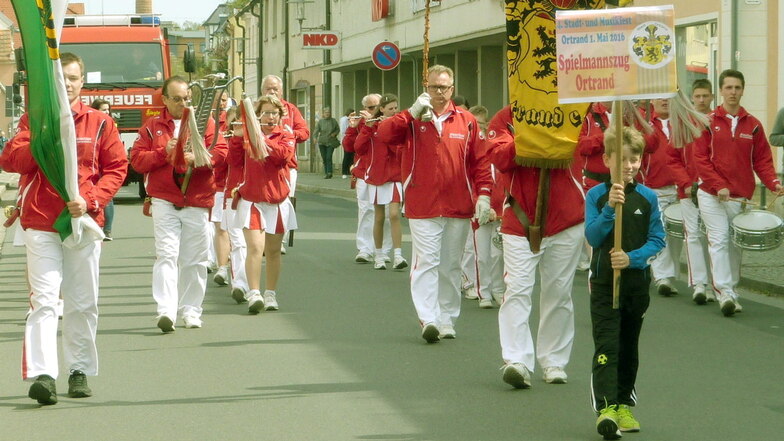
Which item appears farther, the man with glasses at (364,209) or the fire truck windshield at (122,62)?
the fire truck windshield at (122,62)

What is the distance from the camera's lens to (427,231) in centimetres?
979

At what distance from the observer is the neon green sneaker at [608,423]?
6.53 metres

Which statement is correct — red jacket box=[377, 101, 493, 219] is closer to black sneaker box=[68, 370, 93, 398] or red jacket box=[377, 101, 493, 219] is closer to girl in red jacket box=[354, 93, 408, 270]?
black sneaker box=[68, 370, 93, 398]

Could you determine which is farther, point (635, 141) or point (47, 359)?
point (47, 359)

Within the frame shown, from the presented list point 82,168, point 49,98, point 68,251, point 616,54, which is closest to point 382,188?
point 82,168

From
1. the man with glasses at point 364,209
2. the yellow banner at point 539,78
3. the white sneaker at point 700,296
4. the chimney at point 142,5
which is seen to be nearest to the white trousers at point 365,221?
the man with glasses at point 364,209

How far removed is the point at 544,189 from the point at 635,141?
1102 millimetres

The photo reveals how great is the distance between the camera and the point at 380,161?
15.6 m

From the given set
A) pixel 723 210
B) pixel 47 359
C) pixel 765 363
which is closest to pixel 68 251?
pixel 47 359

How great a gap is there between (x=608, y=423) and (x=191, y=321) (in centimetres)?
495

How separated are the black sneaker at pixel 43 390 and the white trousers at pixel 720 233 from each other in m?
5.89

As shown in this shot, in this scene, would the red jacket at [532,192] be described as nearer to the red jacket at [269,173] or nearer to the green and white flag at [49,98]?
the green and white flag at [49,98]

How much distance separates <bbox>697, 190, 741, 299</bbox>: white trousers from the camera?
1144 centimetres

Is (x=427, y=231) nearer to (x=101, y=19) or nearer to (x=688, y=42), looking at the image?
(x=688, y=42)
